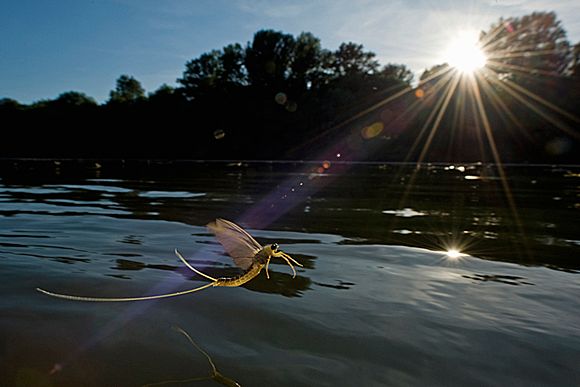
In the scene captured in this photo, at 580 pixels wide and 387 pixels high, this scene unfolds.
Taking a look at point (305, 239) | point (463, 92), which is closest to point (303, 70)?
point (463, 92)

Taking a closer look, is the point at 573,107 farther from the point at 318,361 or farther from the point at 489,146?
the point at 318,361

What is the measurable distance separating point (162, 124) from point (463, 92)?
153 ft

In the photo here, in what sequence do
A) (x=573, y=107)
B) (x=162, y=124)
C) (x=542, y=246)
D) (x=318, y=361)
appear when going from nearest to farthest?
(x=318, y=361)
(x=542, y=246)
(x=573, y=107)
(x=162, y=124)

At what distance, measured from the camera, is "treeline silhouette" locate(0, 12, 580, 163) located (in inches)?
1914

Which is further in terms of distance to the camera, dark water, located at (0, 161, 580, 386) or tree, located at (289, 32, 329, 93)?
tree, located at (289, 32, 329, 93)

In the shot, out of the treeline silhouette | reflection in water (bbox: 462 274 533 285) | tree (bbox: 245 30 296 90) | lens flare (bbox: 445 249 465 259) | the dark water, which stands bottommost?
the dark water

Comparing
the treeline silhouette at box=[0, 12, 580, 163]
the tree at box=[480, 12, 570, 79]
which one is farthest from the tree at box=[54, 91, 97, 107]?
the tree at box=[480, 12, 570, 79]

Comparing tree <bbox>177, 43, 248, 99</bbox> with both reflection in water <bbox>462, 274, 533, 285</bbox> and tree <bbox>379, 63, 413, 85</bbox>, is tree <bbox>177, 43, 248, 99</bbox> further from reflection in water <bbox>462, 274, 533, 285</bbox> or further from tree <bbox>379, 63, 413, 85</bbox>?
reflection in water <bbox>462, 274, 533, 285</bbox>

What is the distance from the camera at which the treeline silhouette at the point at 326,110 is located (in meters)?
48.6

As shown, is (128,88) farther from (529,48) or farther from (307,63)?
(529,48)

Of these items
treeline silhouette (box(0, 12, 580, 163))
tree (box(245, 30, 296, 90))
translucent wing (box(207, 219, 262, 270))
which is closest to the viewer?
translucent wing (box(207, 219, 262, 270))

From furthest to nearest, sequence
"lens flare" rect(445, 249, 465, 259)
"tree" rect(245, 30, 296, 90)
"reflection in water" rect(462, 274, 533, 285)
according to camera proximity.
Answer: "tree" rect(245, 30, 296, 90), "lens flare" rect(445, 249, 465, 259), "reflection in water" rect(462, 274, 533, 285)

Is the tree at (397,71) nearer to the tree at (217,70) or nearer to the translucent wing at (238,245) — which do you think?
the tree at (217,70)

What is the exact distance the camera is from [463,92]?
53.9 m
